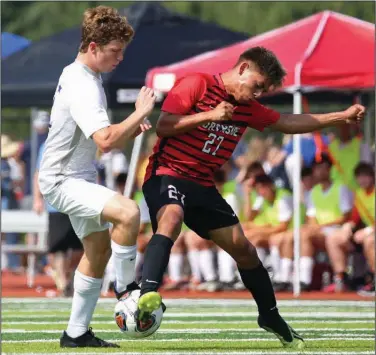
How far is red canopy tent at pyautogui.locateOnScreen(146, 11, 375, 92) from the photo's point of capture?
14.5 m

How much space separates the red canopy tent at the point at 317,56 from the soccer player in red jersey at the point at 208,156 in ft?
20.2

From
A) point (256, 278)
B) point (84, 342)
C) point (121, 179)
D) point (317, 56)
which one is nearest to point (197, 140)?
point (256, 278)

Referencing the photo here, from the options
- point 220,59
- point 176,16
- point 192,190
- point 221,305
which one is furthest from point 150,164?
point 176,16

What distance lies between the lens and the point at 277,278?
51.2 ft

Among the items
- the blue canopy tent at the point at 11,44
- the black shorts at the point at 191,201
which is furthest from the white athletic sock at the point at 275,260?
the black shorts at the point at 191,201

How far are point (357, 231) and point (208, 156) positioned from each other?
719cm

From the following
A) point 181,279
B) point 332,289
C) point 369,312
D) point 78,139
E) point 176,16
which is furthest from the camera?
point 176,16

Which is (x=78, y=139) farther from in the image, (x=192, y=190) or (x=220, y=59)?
(x=220, y=59)

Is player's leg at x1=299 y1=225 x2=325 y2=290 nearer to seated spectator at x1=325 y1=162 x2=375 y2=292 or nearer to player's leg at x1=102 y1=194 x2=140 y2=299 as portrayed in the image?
seated spectator at x1=325 y1=162 x2=375 y2=292

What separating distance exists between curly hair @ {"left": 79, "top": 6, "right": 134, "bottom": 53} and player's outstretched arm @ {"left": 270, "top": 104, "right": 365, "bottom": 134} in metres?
1.36

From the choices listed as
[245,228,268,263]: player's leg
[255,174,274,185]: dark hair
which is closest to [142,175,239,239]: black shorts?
[245,228,268,263]: player's leg

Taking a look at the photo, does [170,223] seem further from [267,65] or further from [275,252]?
[275,252]

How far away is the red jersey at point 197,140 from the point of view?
8203mm

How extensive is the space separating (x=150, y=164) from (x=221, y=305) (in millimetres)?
4967
